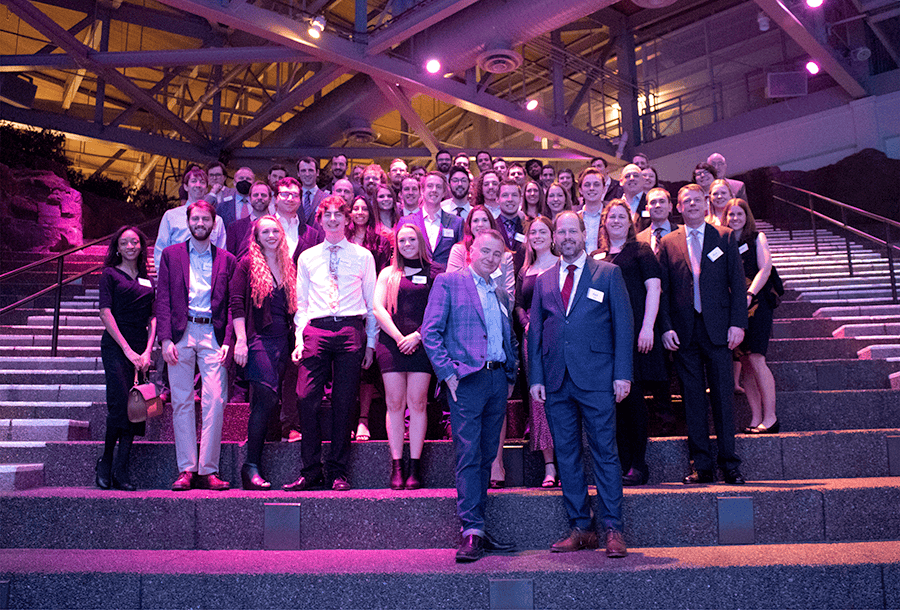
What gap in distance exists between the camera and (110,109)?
16.6 meters

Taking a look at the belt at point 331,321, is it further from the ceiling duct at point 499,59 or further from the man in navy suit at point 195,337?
the ceiling duct at point 499,59

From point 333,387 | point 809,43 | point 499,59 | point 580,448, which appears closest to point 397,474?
point 333,387

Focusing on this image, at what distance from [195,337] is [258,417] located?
56cm

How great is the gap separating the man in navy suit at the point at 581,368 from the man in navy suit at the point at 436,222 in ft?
3.80

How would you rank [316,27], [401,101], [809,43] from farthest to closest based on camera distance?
[401,101] → [809,43] → [316,27]

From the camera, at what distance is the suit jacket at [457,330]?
332cm

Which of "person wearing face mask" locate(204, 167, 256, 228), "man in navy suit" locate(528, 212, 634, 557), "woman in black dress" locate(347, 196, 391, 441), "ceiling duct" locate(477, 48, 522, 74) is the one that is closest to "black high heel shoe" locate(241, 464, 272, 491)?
"woman in black dress" locate(347, 196, 391, 441)

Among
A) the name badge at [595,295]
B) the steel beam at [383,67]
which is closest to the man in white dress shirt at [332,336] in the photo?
the name badge at [595,295]

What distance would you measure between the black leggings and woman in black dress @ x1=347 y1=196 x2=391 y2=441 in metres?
0.63

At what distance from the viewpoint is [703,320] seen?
3762 mm

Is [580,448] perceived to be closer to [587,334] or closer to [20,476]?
[587,334]

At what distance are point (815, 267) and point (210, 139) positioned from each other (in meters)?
10.4

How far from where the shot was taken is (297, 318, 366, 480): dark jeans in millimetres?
3715

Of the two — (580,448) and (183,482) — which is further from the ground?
(580,448)
